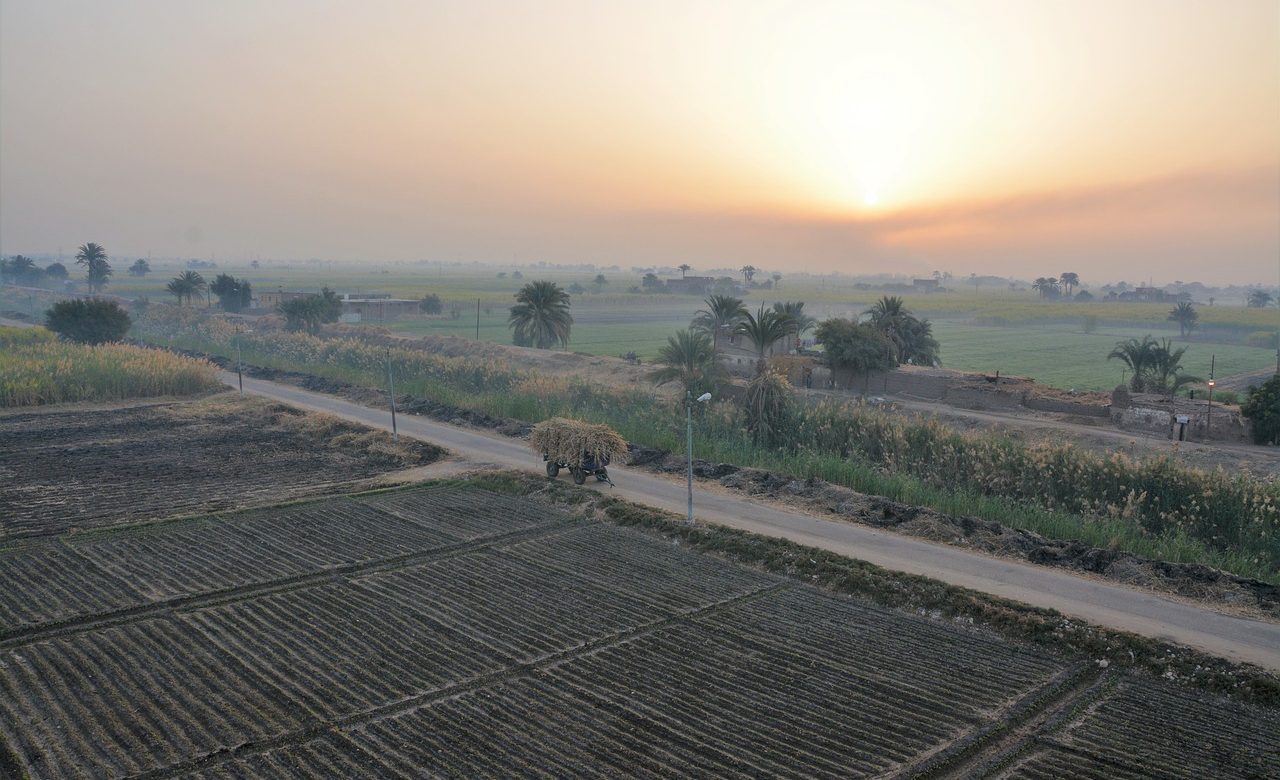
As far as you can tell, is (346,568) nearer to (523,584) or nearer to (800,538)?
(523,584)

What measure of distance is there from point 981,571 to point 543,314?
45649mm

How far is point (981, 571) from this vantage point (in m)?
20.2

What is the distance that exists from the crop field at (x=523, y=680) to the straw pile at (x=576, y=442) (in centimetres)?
647

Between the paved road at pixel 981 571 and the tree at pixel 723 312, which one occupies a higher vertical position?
the tree at pixel 723 312

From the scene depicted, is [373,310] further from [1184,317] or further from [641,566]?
[1184,317]

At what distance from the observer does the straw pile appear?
89.3ft

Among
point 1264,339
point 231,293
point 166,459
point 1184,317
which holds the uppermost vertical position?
point 231,293

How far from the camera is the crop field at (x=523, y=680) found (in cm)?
1208

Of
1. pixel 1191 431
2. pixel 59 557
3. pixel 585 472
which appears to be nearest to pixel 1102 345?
pixel 1191 431

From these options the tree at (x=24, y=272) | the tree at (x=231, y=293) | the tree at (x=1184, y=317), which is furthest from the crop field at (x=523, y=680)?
the tree at (x=24, y=272)

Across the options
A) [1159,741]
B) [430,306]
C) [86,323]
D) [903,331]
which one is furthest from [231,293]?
[1159,741]

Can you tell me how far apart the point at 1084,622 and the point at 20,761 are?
16.9 m

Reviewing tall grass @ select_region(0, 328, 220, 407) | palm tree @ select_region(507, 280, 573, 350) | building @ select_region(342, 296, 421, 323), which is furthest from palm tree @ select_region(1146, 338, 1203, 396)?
building @ select_region(342, 296, 421, 323)

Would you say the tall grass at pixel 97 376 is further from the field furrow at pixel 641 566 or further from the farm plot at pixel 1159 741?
the farm plot at pixel 1159 741
